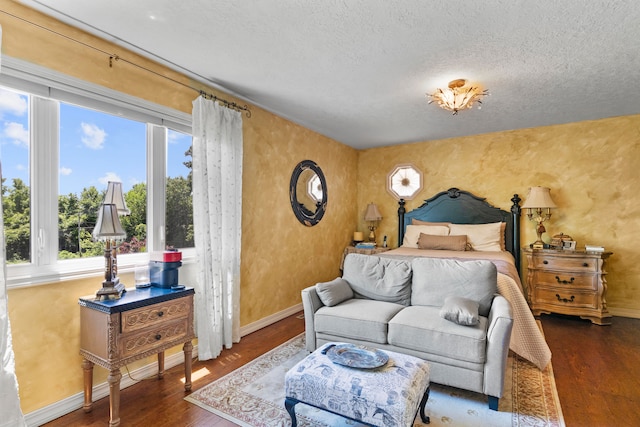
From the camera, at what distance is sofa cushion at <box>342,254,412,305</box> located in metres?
2.86

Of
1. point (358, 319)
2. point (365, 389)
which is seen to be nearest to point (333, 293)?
point (358, 319)

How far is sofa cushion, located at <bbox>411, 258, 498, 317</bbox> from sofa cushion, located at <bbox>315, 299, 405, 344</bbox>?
0.25 m

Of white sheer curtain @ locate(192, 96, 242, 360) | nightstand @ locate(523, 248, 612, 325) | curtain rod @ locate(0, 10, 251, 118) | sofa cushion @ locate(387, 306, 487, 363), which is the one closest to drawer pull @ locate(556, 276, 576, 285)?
nightstand @ locate(523, 248, 612, 325)

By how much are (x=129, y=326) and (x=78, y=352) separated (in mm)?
508

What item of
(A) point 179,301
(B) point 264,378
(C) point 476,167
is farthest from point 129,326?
(C) point 476,167

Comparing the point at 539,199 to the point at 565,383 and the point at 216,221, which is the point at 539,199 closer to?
the point at 565,383

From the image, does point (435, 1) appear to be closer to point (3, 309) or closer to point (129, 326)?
point (129, 326)

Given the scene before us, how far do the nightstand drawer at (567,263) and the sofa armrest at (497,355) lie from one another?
252 cm

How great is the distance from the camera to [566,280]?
3873 millimetres

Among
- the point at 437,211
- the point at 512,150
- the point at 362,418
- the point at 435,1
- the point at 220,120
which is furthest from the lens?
the point at 437,211

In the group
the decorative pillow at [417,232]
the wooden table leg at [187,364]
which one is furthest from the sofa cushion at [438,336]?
the decorative pillow at [417,232]

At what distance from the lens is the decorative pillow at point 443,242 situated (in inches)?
171

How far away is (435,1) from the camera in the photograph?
183 cm

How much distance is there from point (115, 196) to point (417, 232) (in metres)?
3.98
